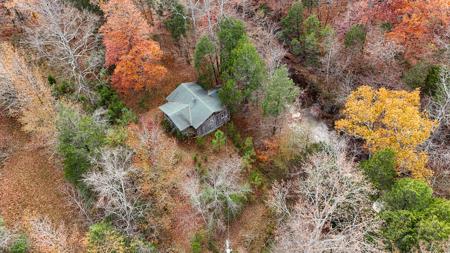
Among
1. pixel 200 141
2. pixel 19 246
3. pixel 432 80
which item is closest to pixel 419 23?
pixel 432 80

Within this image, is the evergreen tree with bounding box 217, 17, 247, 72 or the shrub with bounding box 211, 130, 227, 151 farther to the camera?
the evergreen tree with bounding box 217, 17, 247, 72

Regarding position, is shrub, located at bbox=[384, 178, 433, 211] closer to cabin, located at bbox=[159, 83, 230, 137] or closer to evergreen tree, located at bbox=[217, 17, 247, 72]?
cabin, located at bbox=[159, 83, 230, 137]

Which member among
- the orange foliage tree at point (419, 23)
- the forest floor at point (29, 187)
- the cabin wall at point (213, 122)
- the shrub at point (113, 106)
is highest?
the orange foliage tree at point (419, 23)

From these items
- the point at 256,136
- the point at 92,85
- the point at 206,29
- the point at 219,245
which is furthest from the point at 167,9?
the point at 219,245

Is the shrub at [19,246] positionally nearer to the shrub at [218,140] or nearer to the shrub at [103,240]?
the shrub at [103,240]

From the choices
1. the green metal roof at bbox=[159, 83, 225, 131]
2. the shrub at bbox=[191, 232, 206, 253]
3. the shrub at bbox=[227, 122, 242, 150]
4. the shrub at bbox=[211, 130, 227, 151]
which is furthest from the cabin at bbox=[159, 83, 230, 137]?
the shrub at bbox=[191, 232, 206, 253]

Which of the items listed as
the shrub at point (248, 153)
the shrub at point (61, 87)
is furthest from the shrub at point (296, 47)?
the shrub at point (61, 87)

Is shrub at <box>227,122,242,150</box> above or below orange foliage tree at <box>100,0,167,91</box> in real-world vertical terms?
below
